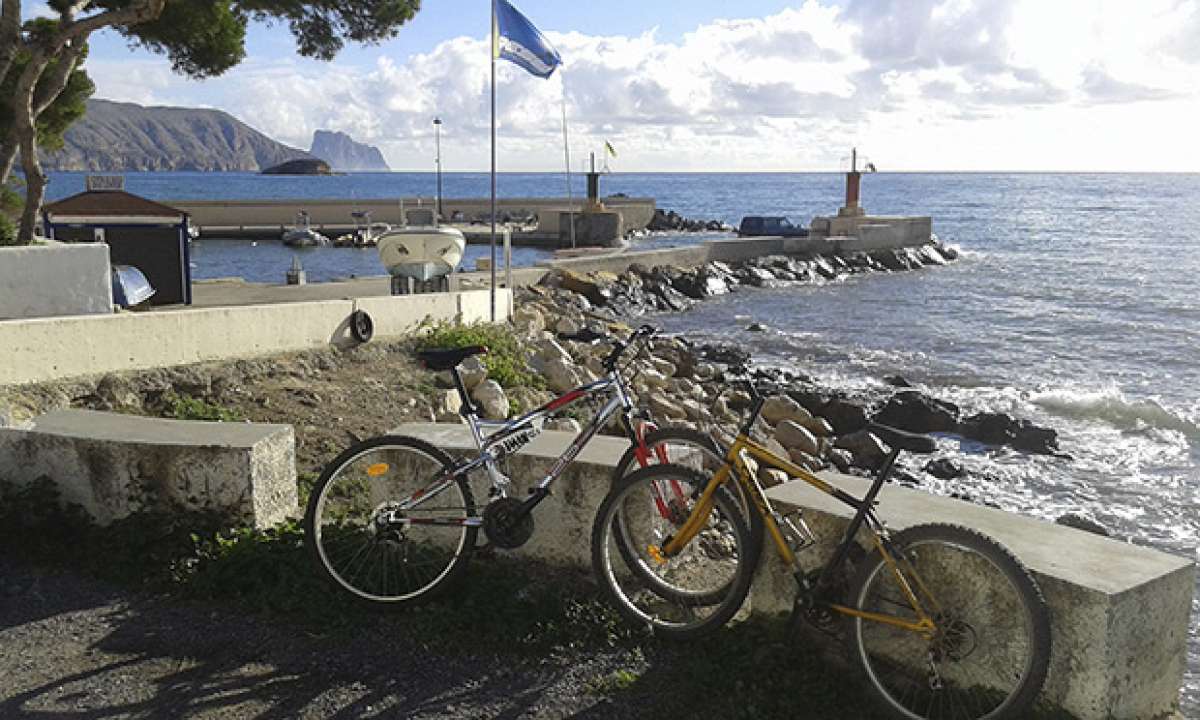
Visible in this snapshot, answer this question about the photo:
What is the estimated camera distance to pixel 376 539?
4.96 m

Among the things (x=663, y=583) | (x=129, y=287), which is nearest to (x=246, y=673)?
(x=663, y=583)

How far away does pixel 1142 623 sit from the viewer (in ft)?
12.1

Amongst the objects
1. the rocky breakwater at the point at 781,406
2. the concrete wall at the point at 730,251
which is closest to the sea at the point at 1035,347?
the rocky breakwater at the point at 781,406

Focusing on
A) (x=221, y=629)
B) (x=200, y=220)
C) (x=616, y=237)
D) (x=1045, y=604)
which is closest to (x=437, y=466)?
(x=221, y=629)

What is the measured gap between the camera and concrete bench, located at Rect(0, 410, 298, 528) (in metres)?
5.41

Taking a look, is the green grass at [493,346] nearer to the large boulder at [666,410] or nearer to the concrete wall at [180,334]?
the concrete wall at [180,334]

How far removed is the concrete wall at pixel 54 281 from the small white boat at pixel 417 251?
5.85 metres

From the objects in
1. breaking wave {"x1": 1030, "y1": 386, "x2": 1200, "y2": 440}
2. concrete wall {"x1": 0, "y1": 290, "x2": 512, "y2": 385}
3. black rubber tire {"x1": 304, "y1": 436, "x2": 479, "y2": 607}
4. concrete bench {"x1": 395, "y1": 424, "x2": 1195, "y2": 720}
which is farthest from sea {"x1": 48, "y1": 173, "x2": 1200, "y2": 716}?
concrete wall {"x1": 0, "y1": 290, "x2": 512, "y2": 385}

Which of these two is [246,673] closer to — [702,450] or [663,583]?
[663,583]

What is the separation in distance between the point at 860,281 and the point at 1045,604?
38.8m

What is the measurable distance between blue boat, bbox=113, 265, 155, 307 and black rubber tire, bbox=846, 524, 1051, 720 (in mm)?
10819

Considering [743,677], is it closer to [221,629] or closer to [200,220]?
[221,629]

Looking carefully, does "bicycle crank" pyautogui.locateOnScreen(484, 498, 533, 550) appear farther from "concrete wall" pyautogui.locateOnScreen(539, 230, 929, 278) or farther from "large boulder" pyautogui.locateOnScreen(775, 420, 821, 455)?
"concrete wall" pyautogui.locateOnScreen(539, 230, 929, 278)

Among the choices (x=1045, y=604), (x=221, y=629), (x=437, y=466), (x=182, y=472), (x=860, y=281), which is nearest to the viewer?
(x=1045, y=604)
